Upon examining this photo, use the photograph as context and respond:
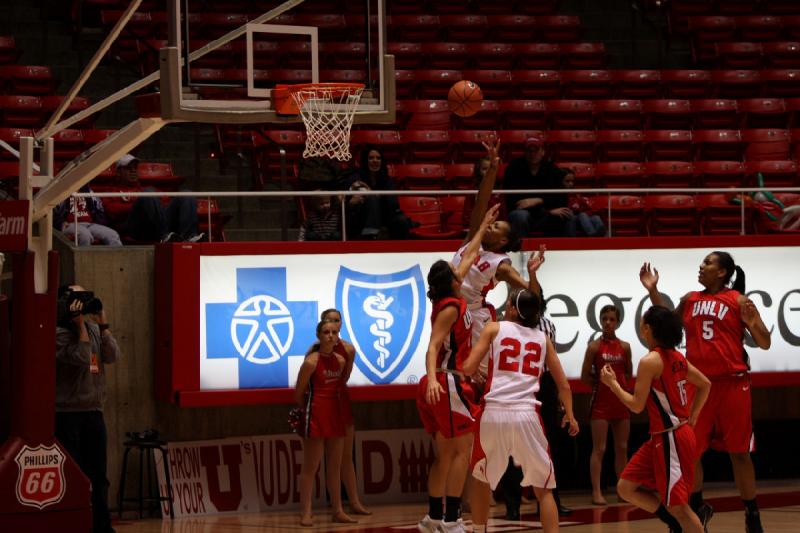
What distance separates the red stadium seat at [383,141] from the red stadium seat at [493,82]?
179cm

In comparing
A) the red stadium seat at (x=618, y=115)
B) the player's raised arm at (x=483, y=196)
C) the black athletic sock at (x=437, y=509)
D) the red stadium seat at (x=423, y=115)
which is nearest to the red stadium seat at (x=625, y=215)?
the red stadium seat at (x=618, y=115)

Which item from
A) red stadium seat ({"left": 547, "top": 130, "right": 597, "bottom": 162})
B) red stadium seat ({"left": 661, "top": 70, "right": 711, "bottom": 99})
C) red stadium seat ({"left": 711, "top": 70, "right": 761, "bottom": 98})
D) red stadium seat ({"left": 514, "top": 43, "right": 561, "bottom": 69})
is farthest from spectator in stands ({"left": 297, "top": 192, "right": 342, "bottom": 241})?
red stadium seat ({"left": 711, "top": 70, "right": 761, "bottom": 98})

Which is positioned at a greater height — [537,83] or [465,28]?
[465,28]

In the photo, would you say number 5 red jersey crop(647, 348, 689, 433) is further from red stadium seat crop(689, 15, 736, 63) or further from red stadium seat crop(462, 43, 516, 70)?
red stadium seat crop(689, 15, 736, 63)

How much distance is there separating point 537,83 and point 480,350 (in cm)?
900

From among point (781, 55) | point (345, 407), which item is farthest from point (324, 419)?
point (781, 55)

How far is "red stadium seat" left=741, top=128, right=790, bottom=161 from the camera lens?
15.7 metres

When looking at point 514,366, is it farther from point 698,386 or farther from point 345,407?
point 345,407

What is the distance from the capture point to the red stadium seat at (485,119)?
1571 centimetres

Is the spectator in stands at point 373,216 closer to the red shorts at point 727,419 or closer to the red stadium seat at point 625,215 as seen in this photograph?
the red stadium seat at point 625,215

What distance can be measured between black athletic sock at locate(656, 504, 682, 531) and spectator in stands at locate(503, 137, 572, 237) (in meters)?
4.36

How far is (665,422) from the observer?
7977mm

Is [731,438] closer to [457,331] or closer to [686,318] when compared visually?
[686,318]

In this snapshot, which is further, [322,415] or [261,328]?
[261,328]
